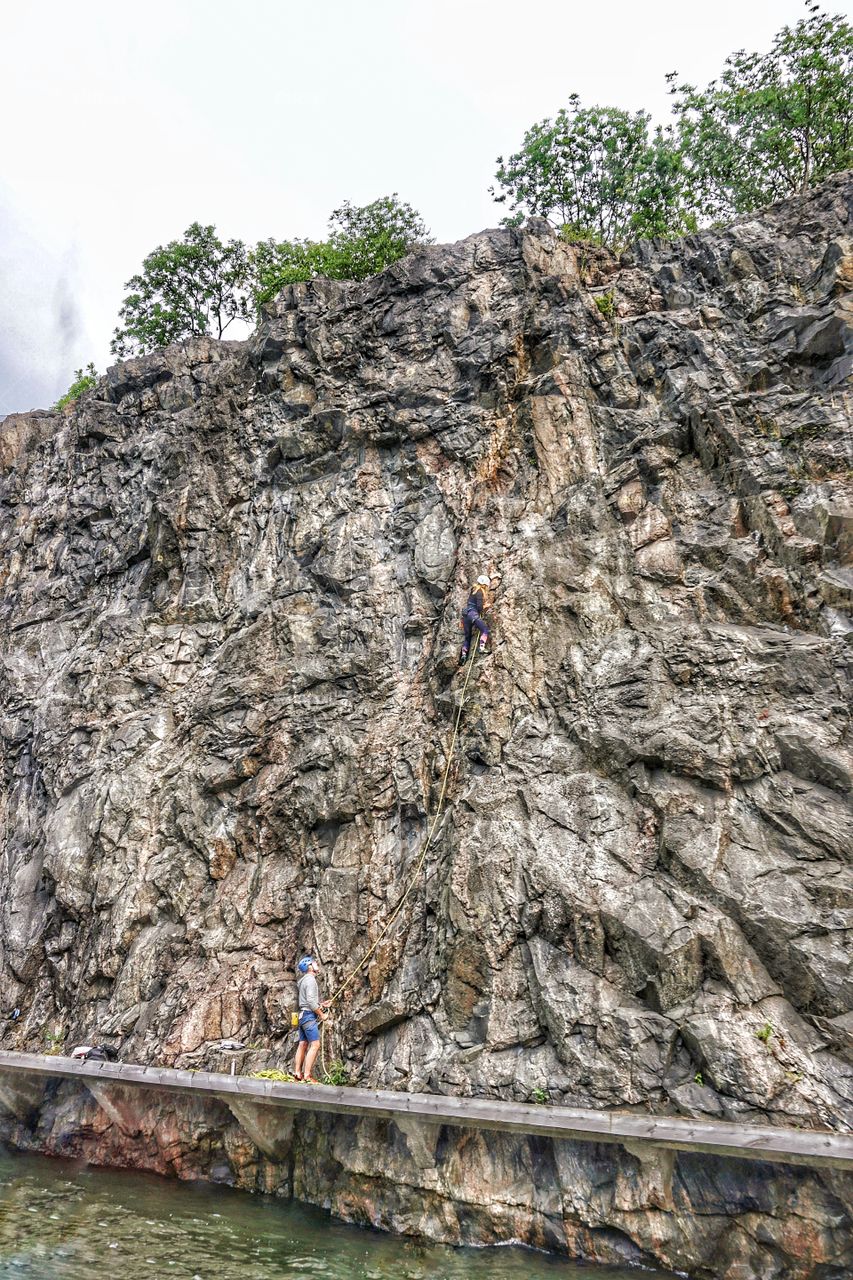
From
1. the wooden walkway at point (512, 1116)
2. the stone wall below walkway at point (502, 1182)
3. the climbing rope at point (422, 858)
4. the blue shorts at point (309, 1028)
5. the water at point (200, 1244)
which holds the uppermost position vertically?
→ the climbing rope at point (422, 858)

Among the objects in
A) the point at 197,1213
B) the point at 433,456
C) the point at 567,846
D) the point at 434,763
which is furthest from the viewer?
the point at 433,456

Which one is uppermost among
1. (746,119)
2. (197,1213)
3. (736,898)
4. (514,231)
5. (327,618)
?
(746,119)

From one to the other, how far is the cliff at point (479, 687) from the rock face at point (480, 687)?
0.07 metres

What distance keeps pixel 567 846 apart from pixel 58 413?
2559 cm

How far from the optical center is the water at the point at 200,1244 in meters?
8.93

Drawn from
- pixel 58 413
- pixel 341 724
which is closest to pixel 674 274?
pixel 341 724

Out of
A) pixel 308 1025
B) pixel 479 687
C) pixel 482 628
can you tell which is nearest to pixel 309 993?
pixel 308 1025

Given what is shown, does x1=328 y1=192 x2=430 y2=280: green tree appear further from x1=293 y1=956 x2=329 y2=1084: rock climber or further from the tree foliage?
x1=293 y1=956 x2=329 y2=1084: rock climber

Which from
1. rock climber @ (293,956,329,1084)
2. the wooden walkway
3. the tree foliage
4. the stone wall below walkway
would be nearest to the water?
the stone wall below walkway

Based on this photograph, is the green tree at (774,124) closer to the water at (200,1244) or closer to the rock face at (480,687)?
the rock face at (480,687)

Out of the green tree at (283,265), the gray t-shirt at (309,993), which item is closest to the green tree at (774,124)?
the green tree at (283,265)

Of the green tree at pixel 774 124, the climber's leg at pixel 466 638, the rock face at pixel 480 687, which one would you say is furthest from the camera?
the green tree at pixel 774 124

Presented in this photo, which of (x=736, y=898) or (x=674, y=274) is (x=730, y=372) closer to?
(x=674, y=274)

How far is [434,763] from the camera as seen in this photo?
14609mm
